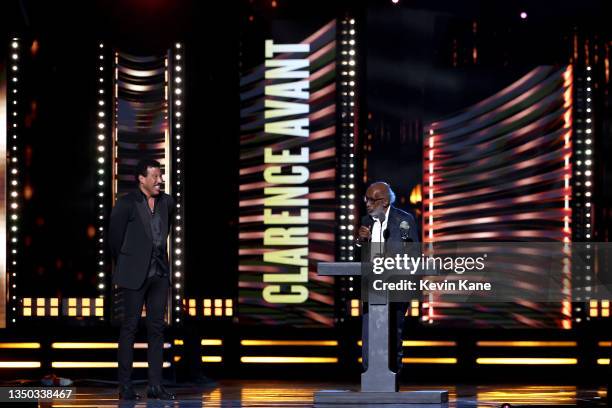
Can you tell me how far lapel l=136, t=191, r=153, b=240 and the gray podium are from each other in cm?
152

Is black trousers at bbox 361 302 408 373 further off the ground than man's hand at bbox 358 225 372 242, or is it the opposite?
man's hand at bbox 358 225 372 242

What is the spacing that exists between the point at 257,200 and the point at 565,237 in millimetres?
2337

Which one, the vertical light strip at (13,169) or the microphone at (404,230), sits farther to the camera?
the vertical light strip at (13,169)

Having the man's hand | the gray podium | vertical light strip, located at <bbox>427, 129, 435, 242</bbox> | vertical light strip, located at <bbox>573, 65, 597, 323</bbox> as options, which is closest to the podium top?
the man's hand

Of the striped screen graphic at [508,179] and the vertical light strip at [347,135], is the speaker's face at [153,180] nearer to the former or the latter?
the vertical light strip at [347,135]

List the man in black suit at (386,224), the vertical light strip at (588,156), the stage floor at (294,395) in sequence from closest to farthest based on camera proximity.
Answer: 1. the man in black suit at (386,224)
2. the stage floor at (294,395)
3. the vertical light strip at (588,156)

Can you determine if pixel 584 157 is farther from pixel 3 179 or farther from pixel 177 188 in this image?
pixel 3 179

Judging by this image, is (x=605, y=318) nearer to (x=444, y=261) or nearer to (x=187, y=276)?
(x=444, y=261)

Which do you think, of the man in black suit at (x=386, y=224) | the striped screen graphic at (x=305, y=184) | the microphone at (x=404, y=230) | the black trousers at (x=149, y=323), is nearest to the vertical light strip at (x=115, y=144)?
the striped screen graphic at (x=305, y=184)

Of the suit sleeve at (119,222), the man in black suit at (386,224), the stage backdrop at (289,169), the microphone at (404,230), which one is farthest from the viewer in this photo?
the stage backdrop at (289,169)

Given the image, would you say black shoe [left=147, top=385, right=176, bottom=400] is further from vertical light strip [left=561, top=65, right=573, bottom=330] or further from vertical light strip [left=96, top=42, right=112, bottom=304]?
vertical light strip [left=561, top=65, right=573, bottom=330]

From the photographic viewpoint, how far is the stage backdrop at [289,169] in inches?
473

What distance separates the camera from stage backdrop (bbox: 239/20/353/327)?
12016mm

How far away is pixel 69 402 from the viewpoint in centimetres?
1035
